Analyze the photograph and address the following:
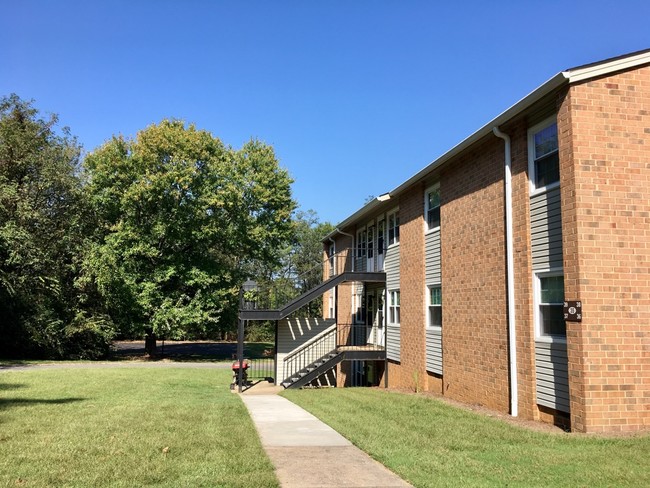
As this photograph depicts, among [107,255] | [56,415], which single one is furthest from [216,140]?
[56,415]

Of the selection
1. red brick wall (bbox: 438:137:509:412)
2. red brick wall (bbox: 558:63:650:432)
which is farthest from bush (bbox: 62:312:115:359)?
red brick wall (bbox: 558:63:650:432)

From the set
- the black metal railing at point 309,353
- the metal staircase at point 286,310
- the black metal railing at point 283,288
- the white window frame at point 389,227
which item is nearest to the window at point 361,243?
the black metal railing at point 283,288

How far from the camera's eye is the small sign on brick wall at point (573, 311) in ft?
27.2

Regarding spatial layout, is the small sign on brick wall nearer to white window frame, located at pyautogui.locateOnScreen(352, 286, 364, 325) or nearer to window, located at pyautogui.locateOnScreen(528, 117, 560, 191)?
window, located at pyautogui.locateOnScreen(528, 117, 560, 191)

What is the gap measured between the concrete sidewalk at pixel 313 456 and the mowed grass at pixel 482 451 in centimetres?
21

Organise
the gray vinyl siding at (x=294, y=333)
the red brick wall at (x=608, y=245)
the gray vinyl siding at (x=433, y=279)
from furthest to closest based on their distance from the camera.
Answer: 1. the gray vinyl siding at (x=294, y=333)
2. the gray vinyl siding at (x=433, y=279)
3. the red brick wall at (x=608, y=245)

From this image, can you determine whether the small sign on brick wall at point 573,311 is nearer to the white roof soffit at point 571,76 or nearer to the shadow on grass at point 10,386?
the white roof soffit at point 571,76

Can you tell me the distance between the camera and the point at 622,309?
8.46 metres

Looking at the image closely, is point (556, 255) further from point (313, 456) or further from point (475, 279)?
point (313, 456)

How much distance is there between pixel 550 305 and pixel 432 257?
536cm

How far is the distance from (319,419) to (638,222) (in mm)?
6736

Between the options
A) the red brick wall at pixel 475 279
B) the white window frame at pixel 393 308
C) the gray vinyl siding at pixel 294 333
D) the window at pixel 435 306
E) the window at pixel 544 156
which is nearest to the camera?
the window at pixel 544 156

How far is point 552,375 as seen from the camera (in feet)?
29.9

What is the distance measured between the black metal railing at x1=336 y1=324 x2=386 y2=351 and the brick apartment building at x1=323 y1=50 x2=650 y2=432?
6263 millimetres
